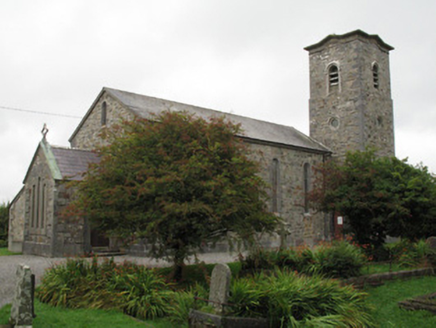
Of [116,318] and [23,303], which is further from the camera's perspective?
[116,318]

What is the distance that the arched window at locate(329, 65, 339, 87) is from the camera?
32125mm

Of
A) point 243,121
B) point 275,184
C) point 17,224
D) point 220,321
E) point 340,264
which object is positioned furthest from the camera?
point 243,121

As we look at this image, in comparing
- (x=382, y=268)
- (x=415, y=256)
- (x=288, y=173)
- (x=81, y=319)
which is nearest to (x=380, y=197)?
(x=415, y=256)

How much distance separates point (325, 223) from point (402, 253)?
12844mm

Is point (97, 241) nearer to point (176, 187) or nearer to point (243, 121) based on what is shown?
point (176, 187)

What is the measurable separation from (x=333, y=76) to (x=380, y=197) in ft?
56.9

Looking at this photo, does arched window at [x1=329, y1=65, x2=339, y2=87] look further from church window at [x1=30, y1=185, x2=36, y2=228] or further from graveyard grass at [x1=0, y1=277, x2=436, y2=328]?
graveyard grass at [x1=0, y1=277, x2=436, y2=328]

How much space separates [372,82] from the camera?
31688mm

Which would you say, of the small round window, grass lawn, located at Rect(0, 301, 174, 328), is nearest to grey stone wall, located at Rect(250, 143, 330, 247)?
the small round window

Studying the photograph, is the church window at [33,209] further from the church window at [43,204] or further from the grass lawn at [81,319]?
the grass lawn at [81,319]

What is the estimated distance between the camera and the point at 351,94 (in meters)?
31.0

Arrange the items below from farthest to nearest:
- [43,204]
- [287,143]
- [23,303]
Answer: [287,143] → [43,204] → [23,303]

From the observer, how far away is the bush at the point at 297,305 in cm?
793

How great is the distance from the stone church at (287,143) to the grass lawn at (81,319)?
808cm
